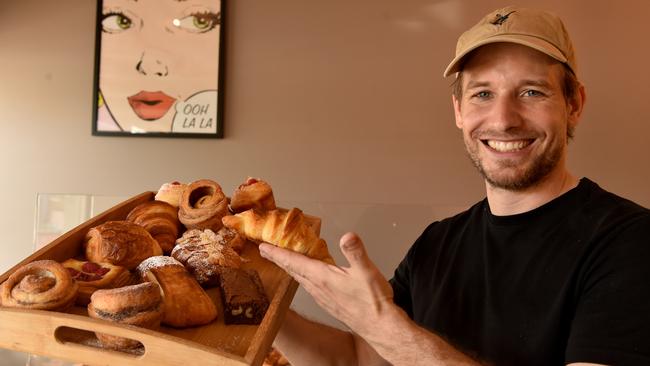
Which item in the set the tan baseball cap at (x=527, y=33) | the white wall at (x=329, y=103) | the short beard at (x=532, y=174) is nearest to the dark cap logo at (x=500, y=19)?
the tan baseball cap at (x=527, y=33)

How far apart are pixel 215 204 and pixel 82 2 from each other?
6.86ft

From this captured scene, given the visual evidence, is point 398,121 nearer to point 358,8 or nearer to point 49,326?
point 358,8

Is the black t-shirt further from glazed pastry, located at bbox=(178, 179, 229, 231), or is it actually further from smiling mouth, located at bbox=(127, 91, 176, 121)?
smiling mouth, located at bbox=(127, 91, 176, 121)

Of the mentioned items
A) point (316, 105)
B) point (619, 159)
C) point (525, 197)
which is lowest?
point (525, 197)

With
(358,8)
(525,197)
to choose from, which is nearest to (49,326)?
(525,197)

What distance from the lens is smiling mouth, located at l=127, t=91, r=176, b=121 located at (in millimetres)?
2576

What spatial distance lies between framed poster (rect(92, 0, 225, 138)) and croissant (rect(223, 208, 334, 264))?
5.00ft

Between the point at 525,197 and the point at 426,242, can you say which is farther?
the point at 426,242

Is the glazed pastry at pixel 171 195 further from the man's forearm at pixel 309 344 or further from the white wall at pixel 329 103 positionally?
the white wall at pixel 329 103

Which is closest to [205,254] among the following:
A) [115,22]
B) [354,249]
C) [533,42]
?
[354,249]

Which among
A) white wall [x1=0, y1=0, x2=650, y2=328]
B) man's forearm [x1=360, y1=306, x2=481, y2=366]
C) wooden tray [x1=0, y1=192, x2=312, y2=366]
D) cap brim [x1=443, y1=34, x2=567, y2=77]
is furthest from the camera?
white wall [x1=0, y1=0, x2=650, y2=328]

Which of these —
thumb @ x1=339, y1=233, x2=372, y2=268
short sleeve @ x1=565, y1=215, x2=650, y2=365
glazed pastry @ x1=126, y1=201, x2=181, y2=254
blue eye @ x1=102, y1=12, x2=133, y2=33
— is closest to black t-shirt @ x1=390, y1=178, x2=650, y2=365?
short sleeve @ x1=565, y1=215, x2=650, y2=365

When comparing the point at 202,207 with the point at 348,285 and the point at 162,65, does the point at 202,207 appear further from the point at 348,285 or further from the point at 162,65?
the point at 162,65

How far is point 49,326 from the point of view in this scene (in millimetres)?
698
